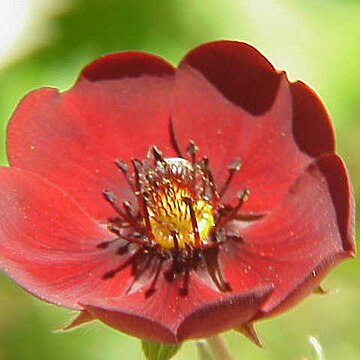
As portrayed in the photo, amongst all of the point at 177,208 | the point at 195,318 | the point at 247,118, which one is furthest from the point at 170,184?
the point at 195,318

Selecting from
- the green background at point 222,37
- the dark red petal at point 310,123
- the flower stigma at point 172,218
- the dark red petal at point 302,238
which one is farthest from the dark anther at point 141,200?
the green background at point 222,37

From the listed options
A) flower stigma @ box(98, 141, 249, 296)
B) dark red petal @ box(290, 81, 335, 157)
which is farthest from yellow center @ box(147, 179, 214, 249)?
dark red petal @ box(290, 81, 335, 157)

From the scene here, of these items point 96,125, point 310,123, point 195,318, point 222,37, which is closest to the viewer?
point 195,318

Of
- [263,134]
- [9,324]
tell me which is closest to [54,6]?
[9,324]

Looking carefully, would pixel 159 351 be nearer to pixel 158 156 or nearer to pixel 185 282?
pixel 185 282

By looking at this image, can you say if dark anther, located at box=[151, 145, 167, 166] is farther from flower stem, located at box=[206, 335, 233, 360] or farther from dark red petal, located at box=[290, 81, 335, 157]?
flower stem, located at box=[206, 335, 233, 360]

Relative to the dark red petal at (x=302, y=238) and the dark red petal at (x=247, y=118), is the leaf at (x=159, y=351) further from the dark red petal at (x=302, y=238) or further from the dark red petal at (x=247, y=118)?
the dark red petal at (x=247, y=118)

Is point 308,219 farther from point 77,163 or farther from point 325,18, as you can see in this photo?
point 325,18

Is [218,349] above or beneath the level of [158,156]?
beneath
